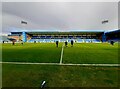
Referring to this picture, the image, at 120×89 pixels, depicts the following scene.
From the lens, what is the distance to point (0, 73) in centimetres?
1001

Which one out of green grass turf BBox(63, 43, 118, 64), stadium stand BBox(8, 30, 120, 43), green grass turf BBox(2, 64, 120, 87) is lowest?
green grass turf BBox(2, 64, 120, 87)

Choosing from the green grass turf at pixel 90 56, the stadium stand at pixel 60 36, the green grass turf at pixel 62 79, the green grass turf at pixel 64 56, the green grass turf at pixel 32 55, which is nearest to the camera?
the green grass turf at pixel 62 79

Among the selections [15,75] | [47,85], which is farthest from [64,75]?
[15,75]

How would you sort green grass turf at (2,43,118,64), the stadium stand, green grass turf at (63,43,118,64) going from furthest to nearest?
the stadium stand, green grass turf at (2,43,118,64), green grass turf at (63,43,118,64)

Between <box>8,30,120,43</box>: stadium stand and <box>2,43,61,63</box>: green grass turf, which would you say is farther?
<box>8,30,120,43</box>: stadium stand

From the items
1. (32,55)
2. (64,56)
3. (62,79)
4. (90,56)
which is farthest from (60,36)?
(62,79)

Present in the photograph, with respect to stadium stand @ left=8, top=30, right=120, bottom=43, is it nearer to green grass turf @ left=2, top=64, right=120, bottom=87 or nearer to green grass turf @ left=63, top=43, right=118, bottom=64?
green grass turf @ left=63, top=43, right=118, bottom=64

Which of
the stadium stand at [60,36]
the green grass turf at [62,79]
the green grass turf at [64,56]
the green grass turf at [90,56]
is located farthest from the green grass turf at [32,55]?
the stadium stand at [60,36]

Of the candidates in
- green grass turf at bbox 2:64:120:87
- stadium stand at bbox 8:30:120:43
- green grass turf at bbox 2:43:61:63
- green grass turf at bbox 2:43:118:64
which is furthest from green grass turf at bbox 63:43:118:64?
stadium stand at bbox 8:30:120:43

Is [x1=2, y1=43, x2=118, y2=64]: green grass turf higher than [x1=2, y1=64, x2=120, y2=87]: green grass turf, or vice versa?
[x1=2, y1=43, x2=118, y2=64]: green grass turf

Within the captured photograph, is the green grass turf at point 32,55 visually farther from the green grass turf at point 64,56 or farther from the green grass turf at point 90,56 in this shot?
the green grass turf at point 90,56

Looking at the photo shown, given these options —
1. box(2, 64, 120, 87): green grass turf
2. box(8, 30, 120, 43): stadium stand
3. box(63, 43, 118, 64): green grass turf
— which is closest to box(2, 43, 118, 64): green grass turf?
box(63, 43, 118, 64): green grass turf

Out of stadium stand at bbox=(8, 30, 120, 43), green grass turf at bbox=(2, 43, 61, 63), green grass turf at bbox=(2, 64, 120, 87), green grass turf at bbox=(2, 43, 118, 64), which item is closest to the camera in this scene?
green grass turf at bbox=(2, 64, 120, 87)

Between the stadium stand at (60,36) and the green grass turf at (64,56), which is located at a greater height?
the stadium stand at (60,36)
